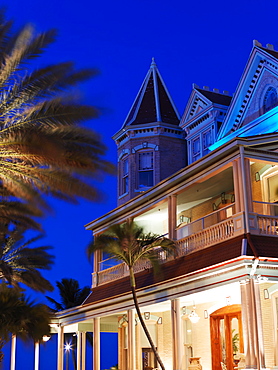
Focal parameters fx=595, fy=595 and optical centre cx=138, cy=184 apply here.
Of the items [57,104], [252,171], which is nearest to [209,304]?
[252,171]

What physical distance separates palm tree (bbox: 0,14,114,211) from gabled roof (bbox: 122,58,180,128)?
836 inches

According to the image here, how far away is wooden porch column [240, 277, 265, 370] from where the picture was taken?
16.8m

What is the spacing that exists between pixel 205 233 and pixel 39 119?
27.5 ft

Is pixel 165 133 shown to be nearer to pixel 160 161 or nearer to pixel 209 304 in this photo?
pixel 160 161

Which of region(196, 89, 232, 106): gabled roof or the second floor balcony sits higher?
region(196, 89, 232, 106): gabled roof

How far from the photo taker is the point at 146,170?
35969 millimetres

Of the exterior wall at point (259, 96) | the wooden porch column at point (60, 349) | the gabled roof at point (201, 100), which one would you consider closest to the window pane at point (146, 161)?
the gabled roof at point (201, 100)

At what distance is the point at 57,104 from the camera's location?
14.7 metres

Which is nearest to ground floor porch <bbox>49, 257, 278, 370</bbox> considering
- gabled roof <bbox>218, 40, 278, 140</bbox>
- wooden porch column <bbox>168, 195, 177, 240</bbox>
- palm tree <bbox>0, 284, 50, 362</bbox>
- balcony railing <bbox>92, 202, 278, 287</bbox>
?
balcony railing <bbox>92, 202, 278, 287</bbox>

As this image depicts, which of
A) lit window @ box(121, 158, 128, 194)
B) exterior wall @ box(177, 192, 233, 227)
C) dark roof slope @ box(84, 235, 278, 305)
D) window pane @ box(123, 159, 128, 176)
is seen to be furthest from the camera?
window pane @ box(123, 159, 128, 176)

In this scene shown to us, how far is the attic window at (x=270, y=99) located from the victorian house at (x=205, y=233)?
0.19ft

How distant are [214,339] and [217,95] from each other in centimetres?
1414

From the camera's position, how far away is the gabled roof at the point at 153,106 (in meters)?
37.0

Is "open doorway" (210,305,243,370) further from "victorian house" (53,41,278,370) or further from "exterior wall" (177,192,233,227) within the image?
"exterior wall" (177,192,233,227)
